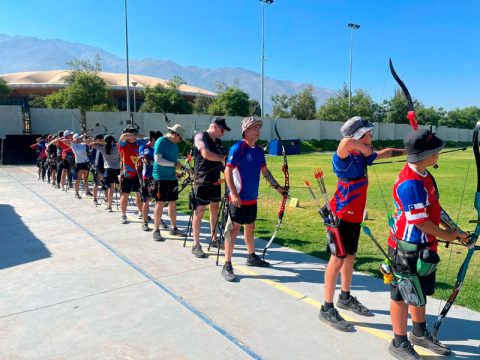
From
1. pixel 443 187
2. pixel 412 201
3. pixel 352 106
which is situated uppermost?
pixel 352 106

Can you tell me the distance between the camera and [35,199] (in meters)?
10.2

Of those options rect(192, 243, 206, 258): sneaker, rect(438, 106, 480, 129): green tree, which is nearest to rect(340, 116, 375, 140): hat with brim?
rect(192, 243, 206, 258): sneaker

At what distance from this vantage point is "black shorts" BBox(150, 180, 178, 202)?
20.5 ft

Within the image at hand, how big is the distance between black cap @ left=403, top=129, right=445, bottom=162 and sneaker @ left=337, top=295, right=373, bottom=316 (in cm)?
172

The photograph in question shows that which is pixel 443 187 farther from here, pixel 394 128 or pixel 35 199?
pixel 394 128

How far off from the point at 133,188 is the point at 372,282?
4796 millimetres

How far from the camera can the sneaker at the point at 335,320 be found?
137 inches

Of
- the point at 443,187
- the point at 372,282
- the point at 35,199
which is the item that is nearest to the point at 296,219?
the point at 372,282

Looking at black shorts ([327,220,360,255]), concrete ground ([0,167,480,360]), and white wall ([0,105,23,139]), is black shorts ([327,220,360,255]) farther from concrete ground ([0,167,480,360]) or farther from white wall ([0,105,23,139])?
white wall ([0,105,23,139])

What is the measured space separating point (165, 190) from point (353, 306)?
139 inches

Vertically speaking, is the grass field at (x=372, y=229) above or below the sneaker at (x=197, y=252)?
below

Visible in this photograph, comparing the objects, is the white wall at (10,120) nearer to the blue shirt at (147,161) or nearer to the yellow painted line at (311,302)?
the blue shirt at (147,161)

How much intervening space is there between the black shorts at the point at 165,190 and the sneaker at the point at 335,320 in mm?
3419

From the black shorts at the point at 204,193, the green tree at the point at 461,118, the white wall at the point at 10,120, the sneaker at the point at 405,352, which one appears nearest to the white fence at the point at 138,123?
the white wall at the point at 10,120
